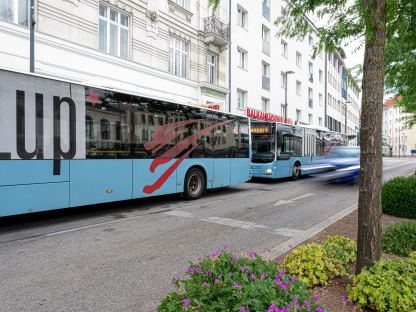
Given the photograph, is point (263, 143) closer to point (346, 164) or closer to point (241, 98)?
point (346, 164)

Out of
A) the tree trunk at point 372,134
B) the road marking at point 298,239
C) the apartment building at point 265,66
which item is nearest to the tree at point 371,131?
the tree trunk at point 372,134

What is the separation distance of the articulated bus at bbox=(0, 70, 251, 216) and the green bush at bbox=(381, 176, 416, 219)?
5410 mm

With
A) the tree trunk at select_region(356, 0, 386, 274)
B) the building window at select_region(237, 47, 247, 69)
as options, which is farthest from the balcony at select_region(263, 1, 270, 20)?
the tree trunk at select_region(356, 0, 386, 274)

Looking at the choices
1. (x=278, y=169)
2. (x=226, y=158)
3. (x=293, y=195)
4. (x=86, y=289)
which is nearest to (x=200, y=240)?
(x=86, y=289)

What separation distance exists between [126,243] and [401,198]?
6007 mm

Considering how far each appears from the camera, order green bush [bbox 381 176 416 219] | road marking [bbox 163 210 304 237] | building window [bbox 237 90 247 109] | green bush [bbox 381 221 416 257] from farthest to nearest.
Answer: building window [bbox 237 90 247 109] < green bush [bbox 381 176 416 219] < road marking [bbox 163 210 304 237] < green bush [bbox 381 221 416 257]

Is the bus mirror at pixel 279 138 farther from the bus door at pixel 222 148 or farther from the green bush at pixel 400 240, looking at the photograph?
the green bush at pixel 400 240

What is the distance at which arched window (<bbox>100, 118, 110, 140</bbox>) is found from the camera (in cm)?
740

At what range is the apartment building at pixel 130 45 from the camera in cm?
1216

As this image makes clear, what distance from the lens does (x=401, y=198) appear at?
6977mm

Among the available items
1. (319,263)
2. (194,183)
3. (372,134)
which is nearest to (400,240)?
(319,263)

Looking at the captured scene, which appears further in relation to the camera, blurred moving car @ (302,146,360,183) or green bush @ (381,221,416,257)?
blurred moving car @ (302,146,360,183)

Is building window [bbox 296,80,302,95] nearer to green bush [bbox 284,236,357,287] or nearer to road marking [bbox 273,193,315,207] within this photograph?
road marking [bbox 273,193,315,207]

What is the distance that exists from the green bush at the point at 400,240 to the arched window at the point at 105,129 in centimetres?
609
